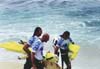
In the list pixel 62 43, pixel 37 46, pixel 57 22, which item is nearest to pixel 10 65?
pixel 62 43

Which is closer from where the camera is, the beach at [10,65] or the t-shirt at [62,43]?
the t-shirt at [62,43]

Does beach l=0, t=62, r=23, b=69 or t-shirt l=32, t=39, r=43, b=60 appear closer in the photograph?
t-shirt l=32, t=39, r=43, b=60

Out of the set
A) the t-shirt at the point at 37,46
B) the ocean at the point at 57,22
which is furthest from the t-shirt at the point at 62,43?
the ocean at the point at 57,22

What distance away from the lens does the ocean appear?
1638 centimetres

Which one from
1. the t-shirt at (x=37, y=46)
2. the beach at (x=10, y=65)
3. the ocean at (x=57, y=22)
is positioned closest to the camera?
the t-shirt at (x=37, y=46)

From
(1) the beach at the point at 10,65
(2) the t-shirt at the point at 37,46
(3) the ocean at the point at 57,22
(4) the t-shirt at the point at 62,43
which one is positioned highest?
(2) the t-shirt at the point at 37,46

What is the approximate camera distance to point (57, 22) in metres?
26.5

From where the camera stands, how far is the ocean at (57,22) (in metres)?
16.4

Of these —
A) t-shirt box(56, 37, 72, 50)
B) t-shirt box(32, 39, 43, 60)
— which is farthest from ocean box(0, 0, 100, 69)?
t-shirt box(32, 39, 43, 60)

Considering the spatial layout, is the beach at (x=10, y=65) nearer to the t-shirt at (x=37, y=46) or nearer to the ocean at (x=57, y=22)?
the ocean at (x=57, y=22)

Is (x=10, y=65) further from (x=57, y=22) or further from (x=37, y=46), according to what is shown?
(x=57, y=22)

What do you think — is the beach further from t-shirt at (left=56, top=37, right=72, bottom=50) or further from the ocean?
t-shirt at (left=56, top=37, right=72, bottom=50)

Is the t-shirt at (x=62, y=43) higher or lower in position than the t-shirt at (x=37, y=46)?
lower

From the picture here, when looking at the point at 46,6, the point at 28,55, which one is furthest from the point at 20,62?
the point at 46,6
